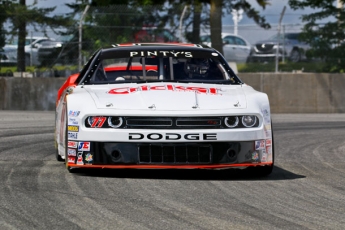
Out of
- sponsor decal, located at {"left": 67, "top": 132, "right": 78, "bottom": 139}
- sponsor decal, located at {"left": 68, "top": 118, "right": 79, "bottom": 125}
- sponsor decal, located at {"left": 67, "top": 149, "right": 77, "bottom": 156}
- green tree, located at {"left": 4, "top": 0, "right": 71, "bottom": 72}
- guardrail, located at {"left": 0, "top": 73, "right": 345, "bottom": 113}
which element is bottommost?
guardrail, located at {"left": 0, "top": 73, "right": 345, "bottom": 113}

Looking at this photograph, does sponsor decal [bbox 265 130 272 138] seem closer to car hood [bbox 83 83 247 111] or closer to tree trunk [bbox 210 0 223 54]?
car hood [bbox 83 83 247 111]

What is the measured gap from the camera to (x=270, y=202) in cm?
654

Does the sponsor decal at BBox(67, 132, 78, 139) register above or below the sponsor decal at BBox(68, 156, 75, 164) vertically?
above

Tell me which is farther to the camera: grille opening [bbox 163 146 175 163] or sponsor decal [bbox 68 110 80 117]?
sponsor decal [bbox 68 110 80 117]

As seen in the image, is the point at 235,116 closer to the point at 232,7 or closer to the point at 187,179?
the point at 187,179

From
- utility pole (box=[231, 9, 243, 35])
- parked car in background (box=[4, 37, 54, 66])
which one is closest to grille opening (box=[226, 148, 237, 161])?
parked car in background (box=[4, 37, 54, 66])

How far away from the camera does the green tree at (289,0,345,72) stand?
20922mm

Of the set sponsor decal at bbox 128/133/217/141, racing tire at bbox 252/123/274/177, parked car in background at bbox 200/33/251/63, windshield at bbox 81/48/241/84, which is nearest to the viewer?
sponsor decal at bbox 128/133/217/141

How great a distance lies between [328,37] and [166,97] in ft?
44.9

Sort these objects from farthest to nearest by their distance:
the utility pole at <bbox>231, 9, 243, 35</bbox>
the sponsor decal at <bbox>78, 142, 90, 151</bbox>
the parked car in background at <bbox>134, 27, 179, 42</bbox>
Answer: the utility pole at <bbox>231, 9, 243, 35</bbox> → the parked car in background at <bbox>134, 27, 179, 42</bbox> → the sponsor decal at <bbox>78, 142, 90, 151</bbox>

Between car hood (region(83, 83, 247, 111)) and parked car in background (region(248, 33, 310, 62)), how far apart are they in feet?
40.8

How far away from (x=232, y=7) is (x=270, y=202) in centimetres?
1885

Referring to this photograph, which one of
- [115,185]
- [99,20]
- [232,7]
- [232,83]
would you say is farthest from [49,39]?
[115,185]

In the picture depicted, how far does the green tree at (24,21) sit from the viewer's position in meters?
19.9
